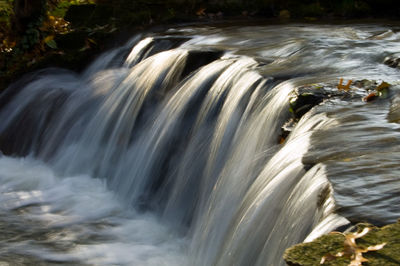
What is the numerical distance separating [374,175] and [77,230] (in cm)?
302

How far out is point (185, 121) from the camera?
19.9 ft

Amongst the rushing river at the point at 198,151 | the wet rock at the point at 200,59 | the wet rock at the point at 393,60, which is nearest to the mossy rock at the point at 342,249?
the rushing river at the point at 198,151

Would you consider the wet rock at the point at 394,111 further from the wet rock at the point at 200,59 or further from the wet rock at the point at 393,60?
the wet rock at the point at 200,59

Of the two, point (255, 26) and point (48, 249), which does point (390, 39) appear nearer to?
point (255, 26)

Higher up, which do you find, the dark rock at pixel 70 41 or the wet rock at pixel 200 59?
the dark rock at pixel 70 41

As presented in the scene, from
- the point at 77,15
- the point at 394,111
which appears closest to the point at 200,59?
the point at 394,111

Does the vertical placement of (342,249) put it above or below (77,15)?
below

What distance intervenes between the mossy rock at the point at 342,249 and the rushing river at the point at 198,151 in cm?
26

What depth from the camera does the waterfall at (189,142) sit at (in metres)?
3.61

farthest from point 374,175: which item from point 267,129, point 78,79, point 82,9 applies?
point 82,9

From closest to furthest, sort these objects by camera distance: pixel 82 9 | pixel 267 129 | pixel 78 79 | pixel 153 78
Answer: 1. pixel 267 129
2. pixel 153 78
3. pixel 78 79
4. pixel 82 9

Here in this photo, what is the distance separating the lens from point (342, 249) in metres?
2.37

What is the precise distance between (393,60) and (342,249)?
388 centimetres

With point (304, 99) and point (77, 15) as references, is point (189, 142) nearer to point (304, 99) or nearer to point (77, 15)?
point (304, 99)
